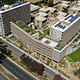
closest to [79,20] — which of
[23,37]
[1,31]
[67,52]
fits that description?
[67,52]

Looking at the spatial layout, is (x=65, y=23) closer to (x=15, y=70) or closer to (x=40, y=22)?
(x=40, y=22)

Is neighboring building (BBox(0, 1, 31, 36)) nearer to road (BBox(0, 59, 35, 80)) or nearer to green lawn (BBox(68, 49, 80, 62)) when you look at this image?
road (BBox(0, 59, 35, 80))

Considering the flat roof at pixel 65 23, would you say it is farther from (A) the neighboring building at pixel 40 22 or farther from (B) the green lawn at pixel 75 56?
(A) the neighboring building at pixel 40 22

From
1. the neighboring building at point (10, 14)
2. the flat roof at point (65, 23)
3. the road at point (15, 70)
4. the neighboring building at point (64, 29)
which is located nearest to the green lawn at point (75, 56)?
the neighboring building at point (64, 29)

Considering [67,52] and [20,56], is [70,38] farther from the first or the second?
[20,56]

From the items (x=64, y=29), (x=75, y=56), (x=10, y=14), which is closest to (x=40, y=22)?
(x=10, y=14)

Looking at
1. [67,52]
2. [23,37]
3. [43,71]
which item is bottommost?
[43,71]

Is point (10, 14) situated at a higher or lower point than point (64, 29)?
higher
